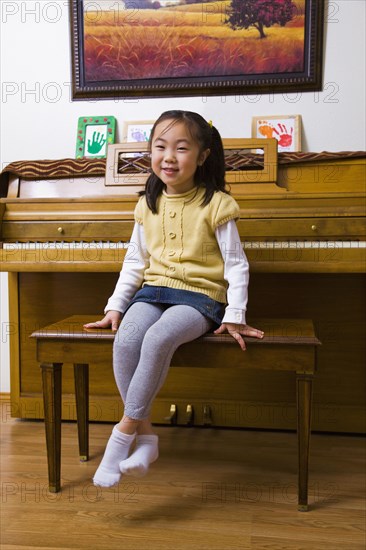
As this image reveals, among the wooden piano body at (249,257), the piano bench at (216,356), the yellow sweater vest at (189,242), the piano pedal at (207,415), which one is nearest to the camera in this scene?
the piano bench at (216,356)

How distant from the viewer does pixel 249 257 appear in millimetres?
1922

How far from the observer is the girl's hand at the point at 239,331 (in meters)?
1.55

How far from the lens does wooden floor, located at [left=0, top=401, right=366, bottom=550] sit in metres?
1.43

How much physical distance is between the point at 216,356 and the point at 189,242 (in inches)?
13.6

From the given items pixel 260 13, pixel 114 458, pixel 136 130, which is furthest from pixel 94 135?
pixel 114 458

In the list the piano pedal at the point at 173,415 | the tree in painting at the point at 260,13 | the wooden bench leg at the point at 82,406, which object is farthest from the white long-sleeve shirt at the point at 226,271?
the tree in painting at the point at 260,13

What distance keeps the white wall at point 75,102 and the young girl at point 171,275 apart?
99cm

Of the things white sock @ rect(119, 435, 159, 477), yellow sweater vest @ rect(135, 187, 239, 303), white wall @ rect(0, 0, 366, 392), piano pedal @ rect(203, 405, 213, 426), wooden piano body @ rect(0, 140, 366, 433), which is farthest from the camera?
white wall @ rect(0, 0, 366, 392)

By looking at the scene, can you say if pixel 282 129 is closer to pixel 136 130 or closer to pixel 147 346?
pixel 136 130

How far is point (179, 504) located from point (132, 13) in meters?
2.14

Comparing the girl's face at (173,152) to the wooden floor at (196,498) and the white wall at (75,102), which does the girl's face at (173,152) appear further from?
the white wall at (75,102)

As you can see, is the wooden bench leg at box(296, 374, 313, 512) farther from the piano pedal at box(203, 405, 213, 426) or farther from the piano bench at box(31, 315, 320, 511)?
the piano pedal at box(203, 405, 213, 426)

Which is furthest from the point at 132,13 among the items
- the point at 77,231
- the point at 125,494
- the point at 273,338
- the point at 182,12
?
the point at 125,494

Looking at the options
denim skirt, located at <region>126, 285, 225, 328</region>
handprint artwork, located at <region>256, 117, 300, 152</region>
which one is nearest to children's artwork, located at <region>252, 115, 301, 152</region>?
handprint artwork, located at <region>256, 117, 300, 152</region>
